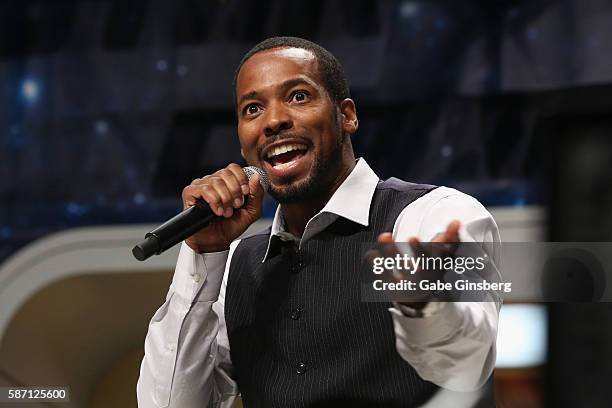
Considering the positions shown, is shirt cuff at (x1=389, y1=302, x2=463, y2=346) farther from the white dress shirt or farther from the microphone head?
the microphone head

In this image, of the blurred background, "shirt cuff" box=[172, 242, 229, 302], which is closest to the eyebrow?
"shirt cuff" box=[172, 242, 229, 302]

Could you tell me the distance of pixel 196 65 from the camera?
7.55ft

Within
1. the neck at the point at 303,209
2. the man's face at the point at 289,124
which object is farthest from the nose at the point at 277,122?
the neck at the point at 303,209

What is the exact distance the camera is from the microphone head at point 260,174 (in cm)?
96

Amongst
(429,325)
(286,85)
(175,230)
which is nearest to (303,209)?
(286,85)

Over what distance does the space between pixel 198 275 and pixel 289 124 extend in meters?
0.22

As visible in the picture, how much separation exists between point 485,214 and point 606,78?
4.30 feet

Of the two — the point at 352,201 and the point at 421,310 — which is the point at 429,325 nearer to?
the point at 421,310

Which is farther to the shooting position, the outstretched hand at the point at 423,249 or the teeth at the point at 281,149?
the teeth at the point at 281,149

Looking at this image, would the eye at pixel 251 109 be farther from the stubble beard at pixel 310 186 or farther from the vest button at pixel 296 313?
the vest button at pixel 296 313

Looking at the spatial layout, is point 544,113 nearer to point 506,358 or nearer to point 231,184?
point 506,358

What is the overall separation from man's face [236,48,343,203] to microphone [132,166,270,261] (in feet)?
0.53

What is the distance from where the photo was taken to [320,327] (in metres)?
0.92

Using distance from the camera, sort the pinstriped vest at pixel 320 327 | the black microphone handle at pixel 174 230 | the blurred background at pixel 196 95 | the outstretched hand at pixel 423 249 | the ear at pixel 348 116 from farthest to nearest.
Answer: the blurred background at pixel 196 95
the ear at pixel 348 116
the pinstriped vest at pixel 320 327
the black microphone handle at pixel 174 230
the outstretched hand at pixel 423 249
